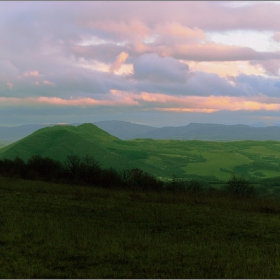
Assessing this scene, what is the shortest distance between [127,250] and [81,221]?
556 centimetres

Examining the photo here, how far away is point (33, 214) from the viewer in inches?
733

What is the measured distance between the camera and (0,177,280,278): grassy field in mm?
10930

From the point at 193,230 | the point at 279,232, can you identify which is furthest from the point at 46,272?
the point at 279,232

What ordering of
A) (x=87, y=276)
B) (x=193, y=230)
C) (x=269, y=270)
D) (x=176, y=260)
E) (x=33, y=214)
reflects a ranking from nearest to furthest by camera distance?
(x=87, y=276) < (x=269, y=270) < (x=176, y=260) < (x=193, y=230) < (x=33, y=214)

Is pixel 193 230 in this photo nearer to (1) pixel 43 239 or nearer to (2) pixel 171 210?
(2) pixel 171 210

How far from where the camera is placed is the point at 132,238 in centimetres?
1467

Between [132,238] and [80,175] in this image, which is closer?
[132,238]

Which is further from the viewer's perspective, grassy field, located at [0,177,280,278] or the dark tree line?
the dark tree line

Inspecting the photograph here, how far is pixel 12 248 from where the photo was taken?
12.5 metres

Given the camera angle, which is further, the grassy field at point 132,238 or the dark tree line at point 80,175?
the dark tree line at point 80,175

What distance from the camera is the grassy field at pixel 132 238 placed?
10930 mm

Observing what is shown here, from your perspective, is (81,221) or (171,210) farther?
(171,210)

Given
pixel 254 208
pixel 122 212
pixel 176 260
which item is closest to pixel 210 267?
pixel 176 260

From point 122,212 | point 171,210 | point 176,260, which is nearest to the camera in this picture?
point 176,260
